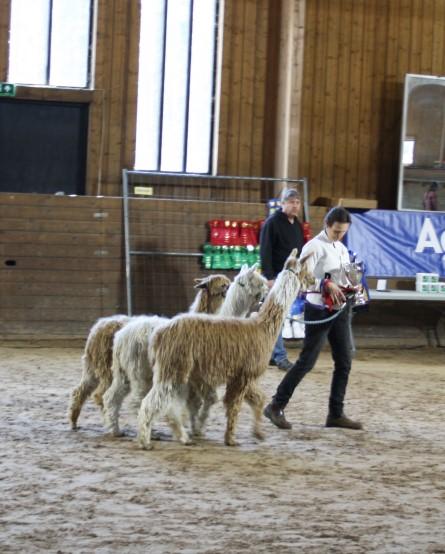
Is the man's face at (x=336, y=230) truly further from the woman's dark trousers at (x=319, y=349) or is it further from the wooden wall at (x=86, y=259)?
the wooden wall at (x=86, y=259)

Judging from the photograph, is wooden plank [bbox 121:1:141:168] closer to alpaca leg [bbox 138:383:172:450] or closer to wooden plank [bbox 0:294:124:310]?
wooden plank [bbox 0:294:124:310]

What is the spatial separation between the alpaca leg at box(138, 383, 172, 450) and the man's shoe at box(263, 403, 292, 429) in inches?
50.3

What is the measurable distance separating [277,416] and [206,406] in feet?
2.38

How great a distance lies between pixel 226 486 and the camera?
19.5 ft

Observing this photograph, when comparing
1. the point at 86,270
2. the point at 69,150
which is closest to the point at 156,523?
the point at 86,270

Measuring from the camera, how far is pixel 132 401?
7461mm

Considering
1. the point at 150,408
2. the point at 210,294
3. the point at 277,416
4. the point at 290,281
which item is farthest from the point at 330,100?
the point at 150,408

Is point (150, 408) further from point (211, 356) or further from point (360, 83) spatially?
point (360, 83)

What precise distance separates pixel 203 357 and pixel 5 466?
150cm

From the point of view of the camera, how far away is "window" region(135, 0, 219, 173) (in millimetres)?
14719

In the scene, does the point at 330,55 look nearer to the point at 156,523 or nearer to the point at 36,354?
the point at 36,354

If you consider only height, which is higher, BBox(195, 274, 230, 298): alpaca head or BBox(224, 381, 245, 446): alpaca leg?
BBox(195, 274, 230, 298): alpaca head

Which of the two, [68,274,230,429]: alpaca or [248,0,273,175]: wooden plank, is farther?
[248,0,273,175]: wooden plank

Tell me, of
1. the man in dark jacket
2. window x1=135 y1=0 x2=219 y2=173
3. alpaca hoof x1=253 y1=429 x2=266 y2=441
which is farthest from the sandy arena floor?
window x1=135 y1=0 x2=219 y2=173
